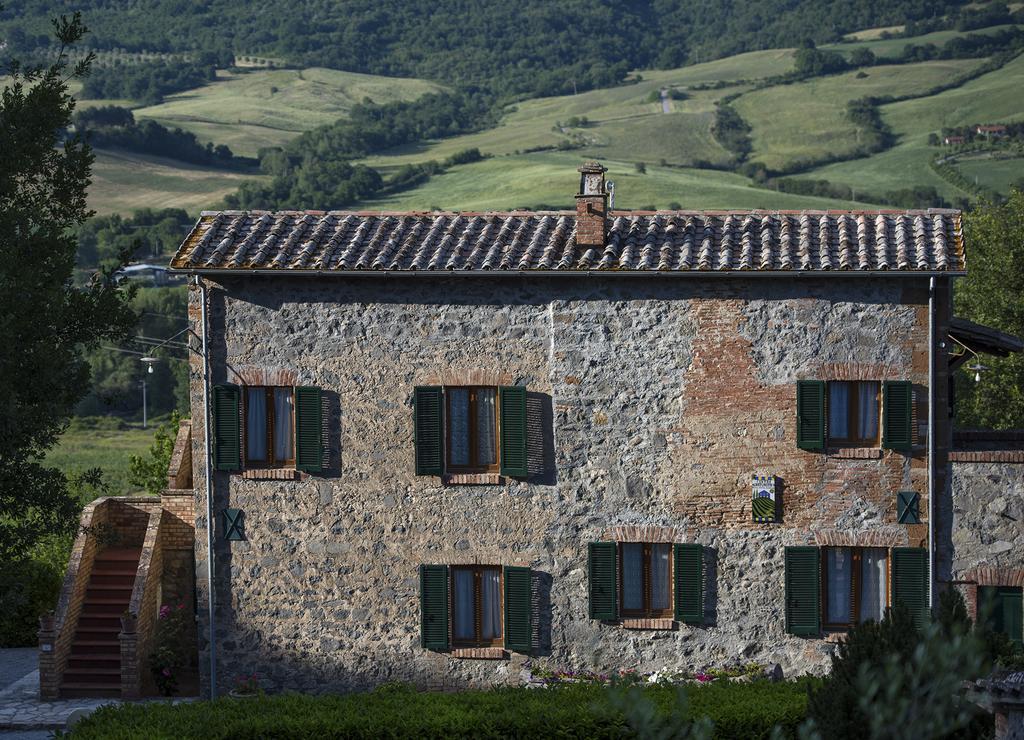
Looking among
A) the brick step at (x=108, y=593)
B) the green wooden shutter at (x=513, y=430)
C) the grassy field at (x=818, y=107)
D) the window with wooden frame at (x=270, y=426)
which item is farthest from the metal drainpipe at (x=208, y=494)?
the grassy field at (x=818, y=107)

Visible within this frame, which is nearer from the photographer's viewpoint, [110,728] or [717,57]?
[110,728]

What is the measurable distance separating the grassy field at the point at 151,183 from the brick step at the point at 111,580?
80518 millimetres

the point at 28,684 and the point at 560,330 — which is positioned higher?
the point at 560,330

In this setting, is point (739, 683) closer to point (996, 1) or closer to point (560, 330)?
point (560, 330)

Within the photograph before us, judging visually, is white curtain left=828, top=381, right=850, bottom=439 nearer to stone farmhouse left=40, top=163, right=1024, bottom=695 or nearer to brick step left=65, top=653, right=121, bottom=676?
stone farmhouse left=40, top=163, right=1024, bottom=695

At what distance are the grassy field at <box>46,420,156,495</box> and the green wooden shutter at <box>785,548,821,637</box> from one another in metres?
41.8

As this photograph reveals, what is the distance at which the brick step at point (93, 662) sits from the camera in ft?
72.0

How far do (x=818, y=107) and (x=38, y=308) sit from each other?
4619 inches

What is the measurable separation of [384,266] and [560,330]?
254cm

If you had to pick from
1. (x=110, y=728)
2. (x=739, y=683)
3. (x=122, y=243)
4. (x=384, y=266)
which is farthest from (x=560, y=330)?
(x=122, y=243)

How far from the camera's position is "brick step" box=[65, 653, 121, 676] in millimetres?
21938

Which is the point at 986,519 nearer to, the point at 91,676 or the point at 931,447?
the point at 931,447

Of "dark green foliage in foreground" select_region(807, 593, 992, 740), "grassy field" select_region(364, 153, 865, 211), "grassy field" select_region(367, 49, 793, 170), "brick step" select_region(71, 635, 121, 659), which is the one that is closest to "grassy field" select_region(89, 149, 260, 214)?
"grassy field" select_region(364, 153, 865, 211)

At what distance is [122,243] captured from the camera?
91.1 metres
